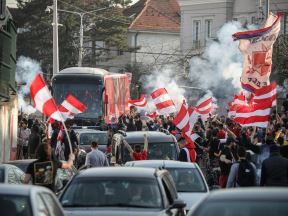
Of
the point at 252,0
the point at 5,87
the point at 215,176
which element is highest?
the point at 252,0

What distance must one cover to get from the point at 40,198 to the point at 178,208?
2.77 m

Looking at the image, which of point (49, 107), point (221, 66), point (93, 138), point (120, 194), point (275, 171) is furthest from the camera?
point (221, 66)

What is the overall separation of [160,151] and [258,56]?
25.8 ft

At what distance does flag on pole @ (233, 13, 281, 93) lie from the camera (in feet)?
98.6

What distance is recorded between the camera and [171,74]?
74438mm

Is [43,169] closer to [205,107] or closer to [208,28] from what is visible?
[205,107]

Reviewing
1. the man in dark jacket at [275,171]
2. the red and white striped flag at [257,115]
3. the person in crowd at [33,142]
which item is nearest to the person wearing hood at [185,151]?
the red and white striped flag at [257,115]

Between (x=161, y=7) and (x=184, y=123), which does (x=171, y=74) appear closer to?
(x=161, y=7)

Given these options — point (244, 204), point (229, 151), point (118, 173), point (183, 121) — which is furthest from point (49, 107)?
point (244, 204)

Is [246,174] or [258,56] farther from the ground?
[258,56]

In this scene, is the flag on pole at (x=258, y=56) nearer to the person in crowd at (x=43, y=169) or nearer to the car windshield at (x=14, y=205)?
the person in crowd at (x=43, y=169)

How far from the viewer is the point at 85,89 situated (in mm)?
42531

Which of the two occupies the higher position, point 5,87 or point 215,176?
point 5,87

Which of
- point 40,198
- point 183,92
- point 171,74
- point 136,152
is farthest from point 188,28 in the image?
point 40,198
